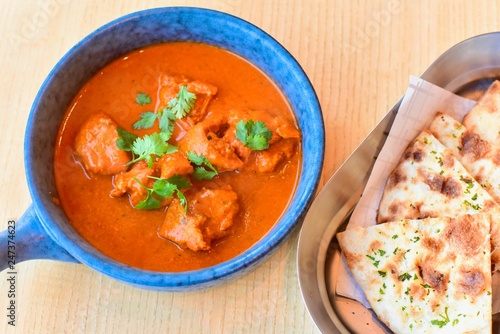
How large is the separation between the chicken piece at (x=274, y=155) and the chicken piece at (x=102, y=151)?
0.46m

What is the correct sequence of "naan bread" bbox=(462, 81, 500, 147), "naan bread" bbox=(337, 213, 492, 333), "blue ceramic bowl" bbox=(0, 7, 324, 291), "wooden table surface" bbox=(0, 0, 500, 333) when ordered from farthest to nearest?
"naan bread" bbox=(462, 81, 500, 147), "wooden table surface" bbox=(0, 0, 500, 333), "naan bread" bbox=(337, 213, 492, 333), "blue ceramic bowl" bbox=(0, 7, 324, 291)

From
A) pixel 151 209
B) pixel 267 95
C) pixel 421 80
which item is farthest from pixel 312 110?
pixel 151 209

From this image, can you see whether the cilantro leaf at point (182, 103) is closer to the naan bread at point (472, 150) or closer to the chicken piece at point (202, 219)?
the chicken piece at point (202, 219)

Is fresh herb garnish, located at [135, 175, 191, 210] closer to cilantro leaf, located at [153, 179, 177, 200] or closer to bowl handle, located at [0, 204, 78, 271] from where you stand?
cilantro leaf, located at [153, 179, 177, 200]

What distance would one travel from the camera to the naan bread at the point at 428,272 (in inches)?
79.4

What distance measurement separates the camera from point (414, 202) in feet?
7.10

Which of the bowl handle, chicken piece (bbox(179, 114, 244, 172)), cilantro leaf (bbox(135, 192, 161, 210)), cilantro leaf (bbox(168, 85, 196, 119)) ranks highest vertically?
cilantro leaf (bbox(168, 85, 196, 119))

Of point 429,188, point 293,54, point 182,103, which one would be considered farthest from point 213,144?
point 429,188

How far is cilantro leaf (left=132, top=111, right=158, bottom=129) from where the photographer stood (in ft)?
6.84

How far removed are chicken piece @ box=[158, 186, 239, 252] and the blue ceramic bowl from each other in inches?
6.1

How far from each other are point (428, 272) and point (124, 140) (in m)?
1.16

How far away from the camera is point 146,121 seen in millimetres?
2088

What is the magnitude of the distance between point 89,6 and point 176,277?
1.37m

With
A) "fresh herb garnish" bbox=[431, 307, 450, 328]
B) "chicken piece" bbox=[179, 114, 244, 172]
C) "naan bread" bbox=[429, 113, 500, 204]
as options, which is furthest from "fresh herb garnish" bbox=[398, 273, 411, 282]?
"chicken piece" bbox=[179, 114, 244, 172]
